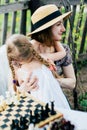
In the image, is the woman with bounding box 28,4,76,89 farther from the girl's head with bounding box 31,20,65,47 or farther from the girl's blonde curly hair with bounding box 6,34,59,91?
the girl's blonde curly hair with bounding box 6,34,59,91

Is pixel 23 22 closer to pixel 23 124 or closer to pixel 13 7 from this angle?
pixel 13 7

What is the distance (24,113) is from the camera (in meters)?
3.41

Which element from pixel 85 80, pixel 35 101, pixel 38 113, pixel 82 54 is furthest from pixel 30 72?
pixel 82 54

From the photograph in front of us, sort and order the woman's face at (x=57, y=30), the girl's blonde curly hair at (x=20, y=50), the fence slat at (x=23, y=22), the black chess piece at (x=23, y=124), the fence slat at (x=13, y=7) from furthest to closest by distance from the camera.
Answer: the fence slat at (x=23, y=22) → the fence slat at (x=13, y=7) → the woman's face at (x=57, y=30) → the girl's blonde curly hair at (x=20, y=50) → the black chess piece at (x=23, y=124)

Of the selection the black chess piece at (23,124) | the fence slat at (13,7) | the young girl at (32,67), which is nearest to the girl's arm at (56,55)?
the young girl at (32,67)

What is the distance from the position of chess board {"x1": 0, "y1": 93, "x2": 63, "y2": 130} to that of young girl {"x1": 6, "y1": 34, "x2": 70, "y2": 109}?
1.40ft

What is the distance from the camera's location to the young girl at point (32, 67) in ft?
13.3

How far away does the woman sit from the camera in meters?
4.52

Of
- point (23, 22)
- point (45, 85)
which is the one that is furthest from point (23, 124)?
point (23, 22)

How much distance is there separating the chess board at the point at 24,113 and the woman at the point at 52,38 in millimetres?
941

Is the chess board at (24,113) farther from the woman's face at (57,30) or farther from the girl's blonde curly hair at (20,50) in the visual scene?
the woman's face at (57,30)

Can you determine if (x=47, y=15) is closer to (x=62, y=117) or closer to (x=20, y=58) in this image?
(x=20, y=58)

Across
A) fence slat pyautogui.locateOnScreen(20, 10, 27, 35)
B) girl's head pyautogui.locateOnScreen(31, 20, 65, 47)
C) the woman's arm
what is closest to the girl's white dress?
the woman's arm

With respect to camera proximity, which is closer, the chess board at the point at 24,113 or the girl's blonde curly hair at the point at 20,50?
the chess board at the point at 24,113
